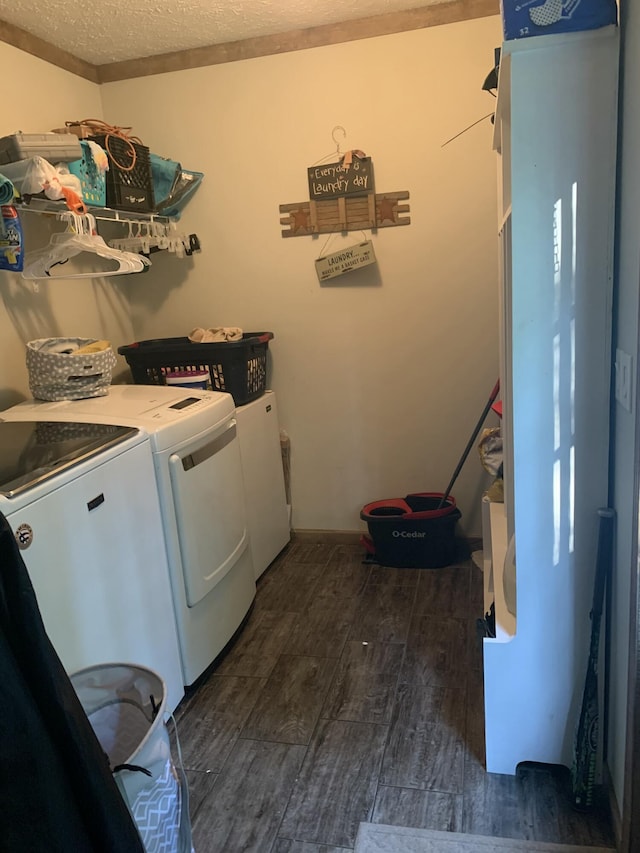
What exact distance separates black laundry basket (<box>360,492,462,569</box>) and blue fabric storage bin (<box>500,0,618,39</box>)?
6.51 ft

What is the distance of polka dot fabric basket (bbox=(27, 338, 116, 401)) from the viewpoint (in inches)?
89.0

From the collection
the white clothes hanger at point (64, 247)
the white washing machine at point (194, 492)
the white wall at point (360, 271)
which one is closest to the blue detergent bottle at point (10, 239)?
the white clothes hanger at point (64, 247)

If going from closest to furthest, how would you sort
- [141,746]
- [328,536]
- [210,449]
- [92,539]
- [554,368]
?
[141,746] < [554,368] < [92,539] < [210,449] < [328,536]

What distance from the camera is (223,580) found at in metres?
2.39

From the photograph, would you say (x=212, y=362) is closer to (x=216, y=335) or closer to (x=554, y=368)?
(x=216, y=335)

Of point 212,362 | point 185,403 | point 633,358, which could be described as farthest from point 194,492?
point 633,358

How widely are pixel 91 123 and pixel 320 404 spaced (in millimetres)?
1585

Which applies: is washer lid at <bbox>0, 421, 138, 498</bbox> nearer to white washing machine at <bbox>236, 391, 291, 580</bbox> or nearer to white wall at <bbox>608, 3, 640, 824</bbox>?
white washing machine at <bbox>236, 391, 291, 580</bbox>

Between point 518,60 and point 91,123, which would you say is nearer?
point 518,60

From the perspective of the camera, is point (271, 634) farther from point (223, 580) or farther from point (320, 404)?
point (320, 404)

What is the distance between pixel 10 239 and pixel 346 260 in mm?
1460

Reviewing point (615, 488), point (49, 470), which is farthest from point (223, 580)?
point (615, 488)

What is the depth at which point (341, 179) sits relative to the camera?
9.52 ft

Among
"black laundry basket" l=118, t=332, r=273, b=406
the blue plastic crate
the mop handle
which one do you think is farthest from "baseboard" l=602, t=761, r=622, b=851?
the blue plastic crate
